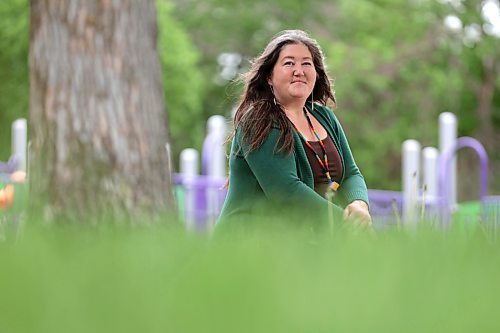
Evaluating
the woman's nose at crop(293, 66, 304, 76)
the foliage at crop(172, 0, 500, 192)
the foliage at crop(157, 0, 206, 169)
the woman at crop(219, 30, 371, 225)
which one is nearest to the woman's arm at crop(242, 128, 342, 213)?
the woman at crop(219, 30, 371, 225)

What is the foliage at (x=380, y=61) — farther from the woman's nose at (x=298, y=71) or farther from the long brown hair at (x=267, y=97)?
the woman's nose at (x=298, y=71)

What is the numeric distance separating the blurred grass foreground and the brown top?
3.35m

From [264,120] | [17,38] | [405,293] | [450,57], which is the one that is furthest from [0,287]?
[450,57]

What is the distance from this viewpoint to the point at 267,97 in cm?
420

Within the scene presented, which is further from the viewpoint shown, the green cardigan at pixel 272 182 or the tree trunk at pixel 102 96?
the tree trunk at pixel 102 96

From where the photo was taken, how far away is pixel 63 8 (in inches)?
263

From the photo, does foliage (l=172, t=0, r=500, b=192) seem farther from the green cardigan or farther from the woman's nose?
the green cardigan

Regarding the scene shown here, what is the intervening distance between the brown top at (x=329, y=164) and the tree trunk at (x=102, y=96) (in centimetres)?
224

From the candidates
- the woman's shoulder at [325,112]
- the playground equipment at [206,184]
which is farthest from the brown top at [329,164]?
the playground equipment at [206,184]

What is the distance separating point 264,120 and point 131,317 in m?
3.45

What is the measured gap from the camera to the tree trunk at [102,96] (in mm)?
6414

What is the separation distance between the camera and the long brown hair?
3.92 metres

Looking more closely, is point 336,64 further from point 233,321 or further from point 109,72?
point 233,321

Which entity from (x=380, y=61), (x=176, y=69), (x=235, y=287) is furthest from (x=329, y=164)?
(x=380, y=61)
